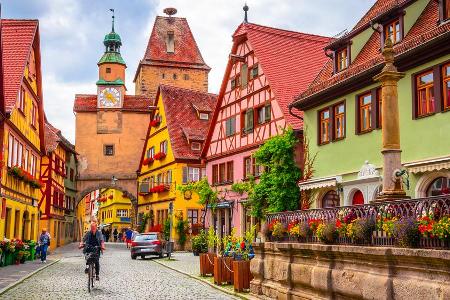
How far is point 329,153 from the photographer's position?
24.0 meters

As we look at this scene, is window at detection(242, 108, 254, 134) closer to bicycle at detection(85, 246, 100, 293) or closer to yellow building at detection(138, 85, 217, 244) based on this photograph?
yellow building at detection(138, 85, 217, 244)

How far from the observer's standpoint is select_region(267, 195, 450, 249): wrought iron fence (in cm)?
906

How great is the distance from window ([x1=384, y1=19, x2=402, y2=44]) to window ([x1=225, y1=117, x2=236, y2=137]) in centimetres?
1483

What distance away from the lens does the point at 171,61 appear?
74562 millimetres

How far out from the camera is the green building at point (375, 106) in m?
17.7

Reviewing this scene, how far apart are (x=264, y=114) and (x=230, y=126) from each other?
4.68 metres

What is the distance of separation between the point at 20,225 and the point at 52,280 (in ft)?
42.7

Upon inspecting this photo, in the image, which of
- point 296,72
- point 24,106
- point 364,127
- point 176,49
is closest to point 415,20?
point 364,127

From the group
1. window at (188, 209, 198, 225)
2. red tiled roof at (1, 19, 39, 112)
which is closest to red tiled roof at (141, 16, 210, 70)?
window at (188, 209, 198, 225)

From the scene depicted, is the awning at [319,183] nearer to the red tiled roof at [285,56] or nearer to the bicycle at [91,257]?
the red tiled roof at [285,56]

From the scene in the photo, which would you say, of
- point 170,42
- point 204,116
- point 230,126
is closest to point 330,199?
point 230,126

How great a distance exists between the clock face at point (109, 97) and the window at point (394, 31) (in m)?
43.6

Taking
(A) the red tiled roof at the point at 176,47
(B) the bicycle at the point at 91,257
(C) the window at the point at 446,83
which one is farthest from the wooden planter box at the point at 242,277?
(A) the red tiled roof at the point at 176,47

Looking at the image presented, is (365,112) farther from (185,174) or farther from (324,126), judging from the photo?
(185,174)
